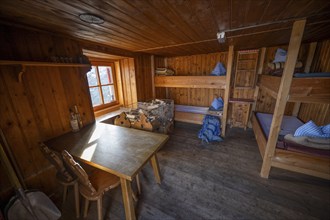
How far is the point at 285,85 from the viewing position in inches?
60.3

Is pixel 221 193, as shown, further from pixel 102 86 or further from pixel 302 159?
pixel 102 86

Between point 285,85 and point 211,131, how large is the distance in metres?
1.70

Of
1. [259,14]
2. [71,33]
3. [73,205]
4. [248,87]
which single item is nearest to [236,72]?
[248,87]

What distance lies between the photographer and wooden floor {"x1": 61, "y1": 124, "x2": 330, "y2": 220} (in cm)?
145

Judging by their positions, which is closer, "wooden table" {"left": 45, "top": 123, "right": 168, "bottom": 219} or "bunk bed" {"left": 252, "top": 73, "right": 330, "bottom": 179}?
"wooden table" {"left": 45, "top": 123, "right": 168, "bottom": 219}

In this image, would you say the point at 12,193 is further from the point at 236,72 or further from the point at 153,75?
the point at 236,72

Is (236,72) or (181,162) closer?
(181,162)

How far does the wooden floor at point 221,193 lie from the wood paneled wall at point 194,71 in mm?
2000

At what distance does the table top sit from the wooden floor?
0.75m

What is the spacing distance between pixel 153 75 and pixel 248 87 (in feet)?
8.45

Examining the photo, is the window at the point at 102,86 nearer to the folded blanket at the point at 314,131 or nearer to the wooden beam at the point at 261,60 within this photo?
the folded blanket at the point at 314,131

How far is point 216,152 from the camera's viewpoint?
2.58 meters

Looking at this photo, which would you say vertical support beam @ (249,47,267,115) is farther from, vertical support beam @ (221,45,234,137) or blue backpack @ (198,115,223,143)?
blue backpack @ (198,115,223,143)

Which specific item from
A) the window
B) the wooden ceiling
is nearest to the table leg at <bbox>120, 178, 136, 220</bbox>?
the wooden ceiling
